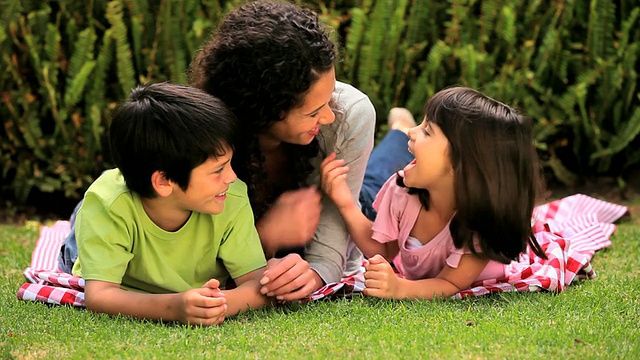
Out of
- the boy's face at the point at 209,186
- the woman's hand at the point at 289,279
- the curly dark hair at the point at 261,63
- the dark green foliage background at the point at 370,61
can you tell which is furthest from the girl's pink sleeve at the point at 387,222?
the dark green foliage background at the point at 370,61

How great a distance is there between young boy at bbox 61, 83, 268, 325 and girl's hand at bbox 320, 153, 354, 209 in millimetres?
441

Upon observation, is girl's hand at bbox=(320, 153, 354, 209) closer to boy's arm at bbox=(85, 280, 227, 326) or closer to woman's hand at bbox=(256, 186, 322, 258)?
woman's hand at bbox=(256, 186, 322, 258)

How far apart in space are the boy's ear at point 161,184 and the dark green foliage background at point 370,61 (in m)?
2.21

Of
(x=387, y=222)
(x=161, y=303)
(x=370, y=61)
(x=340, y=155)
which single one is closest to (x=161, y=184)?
(x=161, y=303)

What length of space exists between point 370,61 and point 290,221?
77.1 inches

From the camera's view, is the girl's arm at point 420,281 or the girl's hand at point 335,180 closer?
the girl's arm at point 420,281

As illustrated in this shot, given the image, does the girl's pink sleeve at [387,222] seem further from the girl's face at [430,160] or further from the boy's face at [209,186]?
the boy's face at [209,186]

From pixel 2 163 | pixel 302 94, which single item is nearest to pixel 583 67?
pixel 302 94

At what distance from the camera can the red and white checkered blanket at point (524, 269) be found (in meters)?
3.99

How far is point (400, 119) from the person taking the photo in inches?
218

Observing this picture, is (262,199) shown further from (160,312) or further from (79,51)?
(79,51)

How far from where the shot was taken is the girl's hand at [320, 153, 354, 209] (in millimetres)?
4195

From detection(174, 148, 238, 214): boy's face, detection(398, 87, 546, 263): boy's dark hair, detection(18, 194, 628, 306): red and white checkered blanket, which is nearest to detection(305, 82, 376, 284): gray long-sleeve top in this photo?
detection(18, 194, 628, 306): red and white checkered blanket

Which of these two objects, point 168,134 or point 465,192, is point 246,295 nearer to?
point 168,134
